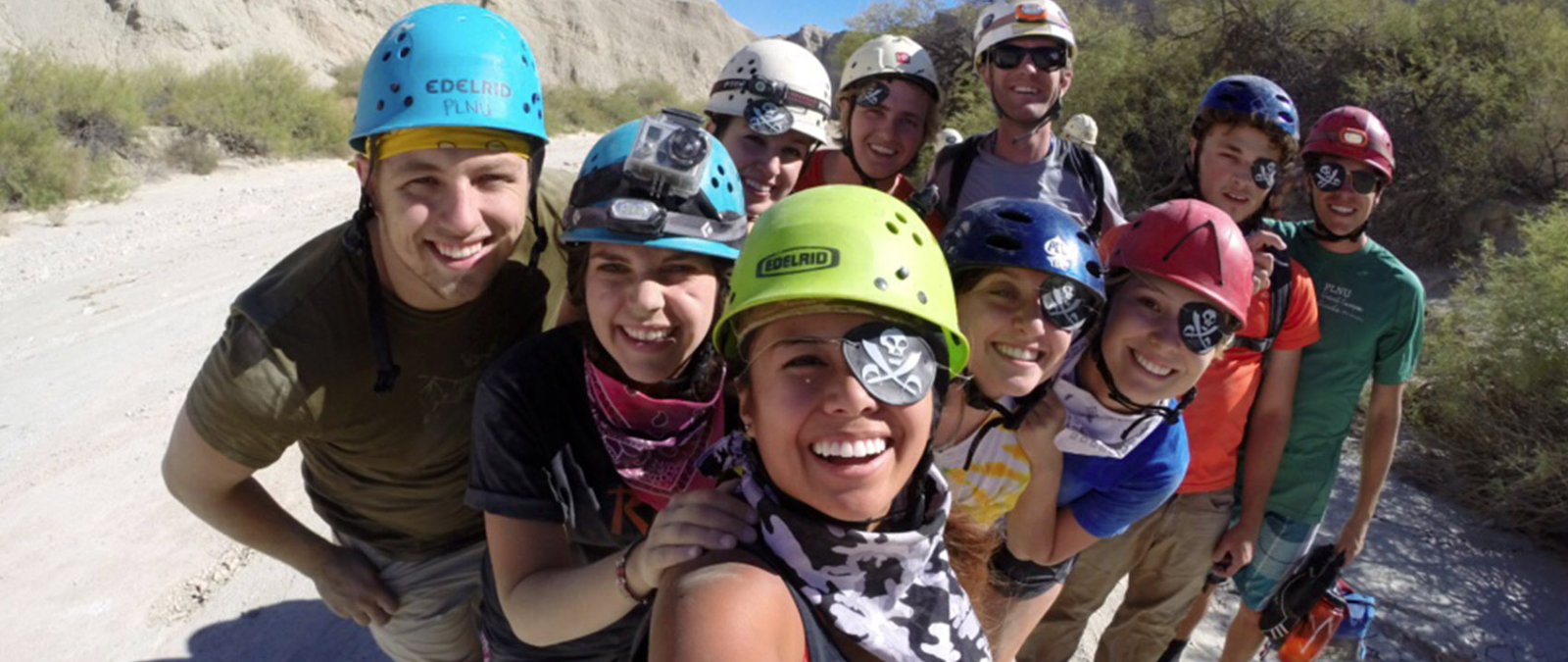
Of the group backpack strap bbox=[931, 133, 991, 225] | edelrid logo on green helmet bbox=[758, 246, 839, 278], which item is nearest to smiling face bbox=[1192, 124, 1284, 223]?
backpack strap bbox=[931, 133, 991, 225]

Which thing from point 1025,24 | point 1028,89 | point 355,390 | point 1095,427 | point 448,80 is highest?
point 1025,24

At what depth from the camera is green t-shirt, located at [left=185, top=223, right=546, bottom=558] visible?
209cm

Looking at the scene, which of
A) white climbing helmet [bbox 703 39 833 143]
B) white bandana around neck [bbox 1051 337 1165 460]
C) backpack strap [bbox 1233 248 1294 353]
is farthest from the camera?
white climbing helmet [bbox 703 39 833 143]

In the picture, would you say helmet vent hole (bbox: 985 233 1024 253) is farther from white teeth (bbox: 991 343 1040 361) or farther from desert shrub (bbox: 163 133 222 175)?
desert shrub (bbox: 163 133 222 175)

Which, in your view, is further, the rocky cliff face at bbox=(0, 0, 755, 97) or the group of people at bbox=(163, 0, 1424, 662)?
the rocky cliff face at bbox=(0, 0, 755, 97)

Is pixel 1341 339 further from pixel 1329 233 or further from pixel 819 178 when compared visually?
pixel 819 178

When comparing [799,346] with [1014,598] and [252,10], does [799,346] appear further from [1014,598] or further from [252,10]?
[252,10]

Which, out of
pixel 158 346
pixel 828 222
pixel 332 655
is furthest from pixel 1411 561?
pixel 158 346

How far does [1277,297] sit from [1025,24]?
1564 millimetres

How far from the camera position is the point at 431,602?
2727 mm

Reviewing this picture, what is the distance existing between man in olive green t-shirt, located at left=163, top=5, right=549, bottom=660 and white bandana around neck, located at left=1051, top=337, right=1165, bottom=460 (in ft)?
5.07

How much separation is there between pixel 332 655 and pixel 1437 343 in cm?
770

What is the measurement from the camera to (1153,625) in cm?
356

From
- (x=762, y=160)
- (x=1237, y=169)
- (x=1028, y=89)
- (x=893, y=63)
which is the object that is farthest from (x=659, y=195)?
(x=1237, y=169)
